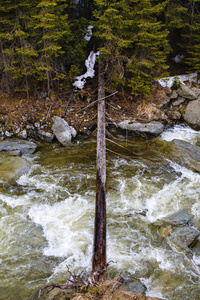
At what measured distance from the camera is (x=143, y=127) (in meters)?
12.0

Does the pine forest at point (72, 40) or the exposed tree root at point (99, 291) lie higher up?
the pine forest at point (72, 40)

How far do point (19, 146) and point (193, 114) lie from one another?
10.6 m

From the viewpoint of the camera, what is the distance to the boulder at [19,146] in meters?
10.6

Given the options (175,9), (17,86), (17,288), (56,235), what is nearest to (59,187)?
(56,235)

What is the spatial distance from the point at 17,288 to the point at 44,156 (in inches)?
251

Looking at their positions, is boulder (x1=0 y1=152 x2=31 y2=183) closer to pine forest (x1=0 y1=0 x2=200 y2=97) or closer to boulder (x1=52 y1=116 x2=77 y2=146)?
boulder (x1=52 y1=116 x2=77 y2=146)

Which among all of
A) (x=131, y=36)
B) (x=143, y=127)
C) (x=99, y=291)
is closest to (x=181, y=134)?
(x=143, y=127)

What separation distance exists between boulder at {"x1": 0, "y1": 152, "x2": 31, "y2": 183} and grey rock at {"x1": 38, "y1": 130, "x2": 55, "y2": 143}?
2149 mm

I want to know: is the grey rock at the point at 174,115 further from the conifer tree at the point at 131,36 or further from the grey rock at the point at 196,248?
the grey rock at the point at 196,248

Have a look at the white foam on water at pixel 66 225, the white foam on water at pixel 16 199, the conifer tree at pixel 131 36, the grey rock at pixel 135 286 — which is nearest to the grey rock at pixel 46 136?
the white foam on water at pixel 16 199

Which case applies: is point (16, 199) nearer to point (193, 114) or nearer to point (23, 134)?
point (23, 134)

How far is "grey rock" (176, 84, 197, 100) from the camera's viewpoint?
13966 mm

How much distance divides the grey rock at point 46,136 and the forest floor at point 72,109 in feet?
1.40

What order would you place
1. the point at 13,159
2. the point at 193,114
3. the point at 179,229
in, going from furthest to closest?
the point at 193,114, the point at 13,159, the point at 179,229
